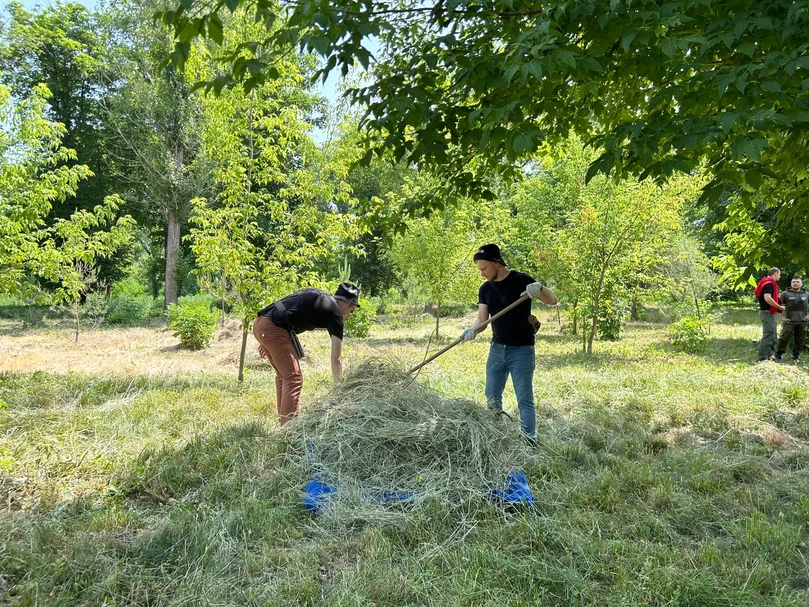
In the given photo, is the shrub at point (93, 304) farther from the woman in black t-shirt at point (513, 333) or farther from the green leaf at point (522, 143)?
the green leaf at point (522, 143)

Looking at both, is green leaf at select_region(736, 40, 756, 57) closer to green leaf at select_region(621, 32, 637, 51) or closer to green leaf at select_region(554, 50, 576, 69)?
green leaf at select_region(621, 32, 637, 51)

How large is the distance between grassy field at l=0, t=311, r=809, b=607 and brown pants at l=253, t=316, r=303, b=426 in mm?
272

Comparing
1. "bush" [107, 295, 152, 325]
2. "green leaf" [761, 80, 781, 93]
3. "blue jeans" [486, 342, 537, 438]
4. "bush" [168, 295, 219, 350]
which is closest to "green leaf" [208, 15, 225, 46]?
"green leaf" [761, 80, 781, 93]

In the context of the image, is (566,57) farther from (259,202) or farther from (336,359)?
(259,202)

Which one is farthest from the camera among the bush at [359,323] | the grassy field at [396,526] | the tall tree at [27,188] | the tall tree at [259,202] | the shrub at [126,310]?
the shrub at [126,310]

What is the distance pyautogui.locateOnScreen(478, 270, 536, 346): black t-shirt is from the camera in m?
4.29

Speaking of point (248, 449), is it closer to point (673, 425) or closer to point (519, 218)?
point (673, 425)

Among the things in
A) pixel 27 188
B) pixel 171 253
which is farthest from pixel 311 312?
pixel 171 253

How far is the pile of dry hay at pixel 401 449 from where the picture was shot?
10.5 ft

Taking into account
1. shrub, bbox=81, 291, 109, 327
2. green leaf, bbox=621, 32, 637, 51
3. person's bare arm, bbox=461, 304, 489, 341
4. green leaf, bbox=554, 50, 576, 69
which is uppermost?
green leaf, bbox=621, 32, 637, 51

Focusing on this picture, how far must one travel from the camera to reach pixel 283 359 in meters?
4.63

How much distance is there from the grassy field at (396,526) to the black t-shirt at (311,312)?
1.01m

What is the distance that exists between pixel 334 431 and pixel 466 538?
1230mm

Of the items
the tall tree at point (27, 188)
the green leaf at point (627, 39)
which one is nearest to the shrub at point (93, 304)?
the tall tree at point (27, 188)
